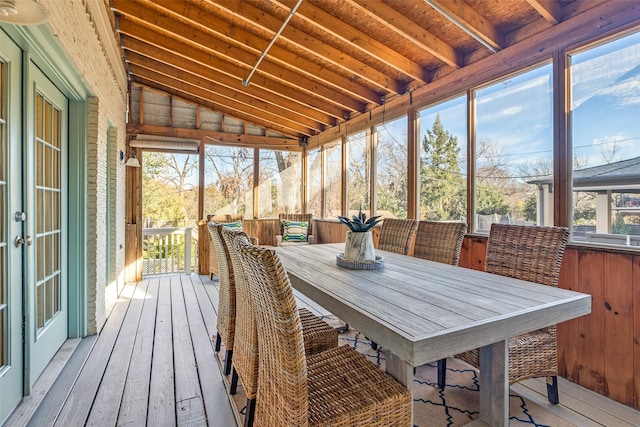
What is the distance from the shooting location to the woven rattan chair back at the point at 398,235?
9.42ft

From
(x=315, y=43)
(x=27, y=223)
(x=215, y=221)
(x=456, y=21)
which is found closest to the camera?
(x=27, y=223)

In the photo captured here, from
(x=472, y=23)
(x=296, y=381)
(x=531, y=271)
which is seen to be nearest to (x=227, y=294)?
(x=296, y=381)

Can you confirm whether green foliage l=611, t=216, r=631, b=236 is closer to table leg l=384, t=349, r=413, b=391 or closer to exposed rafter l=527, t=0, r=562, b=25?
exposed rafter l=527, t=0, r=562, b=25

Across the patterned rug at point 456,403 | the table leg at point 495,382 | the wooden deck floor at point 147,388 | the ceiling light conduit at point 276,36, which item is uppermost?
the ceiling light conduit at point 276,36

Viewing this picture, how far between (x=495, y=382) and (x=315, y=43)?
3.23 m

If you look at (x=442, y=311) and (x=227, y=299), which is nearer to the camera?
(x=442, y=311)

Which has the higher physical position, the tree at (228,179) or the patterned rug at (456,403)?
the tree at (228,179)

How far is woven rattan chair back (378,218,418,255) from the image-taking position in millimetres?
2871

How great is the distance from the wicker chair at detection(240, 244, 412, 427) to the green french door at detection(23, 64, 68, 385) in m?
1.61

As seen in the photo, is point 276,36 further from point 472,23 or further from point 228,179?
point 228,179

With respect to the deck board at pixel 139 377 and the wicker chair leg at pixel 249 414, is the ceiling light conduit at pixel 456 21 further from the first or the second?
the deck board at pixel 139 377

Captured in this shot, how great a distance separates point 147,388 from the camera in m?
2.04

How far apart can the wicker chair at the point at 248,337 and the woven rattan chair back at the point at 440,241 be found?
3.71 feet

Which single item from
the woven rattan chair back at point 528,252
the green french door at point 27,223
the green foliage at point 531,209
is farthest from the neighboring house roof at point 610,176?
the green french door at point 27,223
